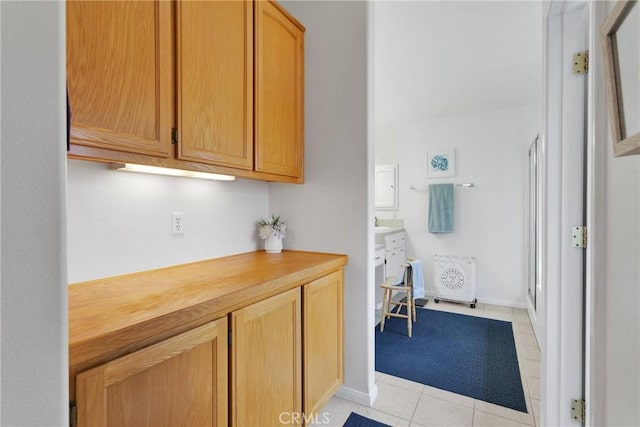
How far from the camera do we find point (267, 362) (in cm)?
125

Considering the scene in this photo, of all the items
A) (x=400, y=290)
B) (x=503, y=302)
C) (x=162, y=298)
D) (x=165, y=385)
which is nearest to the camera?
(x=165, y=385)

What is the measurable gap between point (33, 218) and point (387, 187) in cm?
430

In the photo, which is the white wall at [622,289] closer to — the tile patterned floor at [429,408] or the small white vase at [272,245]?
the tile patterned floor at [429,408]

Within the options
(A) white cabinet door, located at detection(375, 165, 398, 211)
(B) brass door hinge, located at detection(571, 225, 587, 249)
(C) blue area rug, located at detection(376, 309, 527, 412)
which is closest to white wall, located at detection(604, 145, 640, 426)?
(B) brass door hinge, located at detection(571, 225, 587, 249)

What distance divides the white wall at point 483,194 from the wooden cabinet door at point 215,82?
317 centimetres

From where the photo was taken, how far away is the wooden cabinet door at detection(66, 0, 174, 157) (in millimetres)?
936

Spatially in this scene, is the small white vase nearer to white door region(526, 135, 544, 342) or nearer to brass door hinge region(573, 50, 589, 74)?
brass door hinge region(573, 50, 589, 74)

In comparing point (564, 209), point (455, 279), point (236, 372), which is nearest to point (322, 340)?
point (236, 372)

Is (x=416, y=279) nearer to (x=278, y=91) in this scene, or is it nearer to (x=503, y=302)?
(x=503, y=302)

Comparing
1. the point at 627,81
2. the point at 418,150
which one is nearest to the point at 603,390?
the point at 627,81

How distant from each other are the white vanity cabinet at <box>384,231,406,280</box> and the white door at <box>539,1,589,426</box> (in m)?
2.10

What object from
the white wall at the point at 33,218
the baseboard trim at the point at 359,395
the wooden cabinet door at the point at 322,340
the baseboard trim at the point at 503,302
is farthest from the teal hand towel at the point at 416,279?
the white wall at the point at 33,218

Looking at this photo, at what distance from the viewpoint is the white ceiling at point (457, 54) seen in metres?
1.96

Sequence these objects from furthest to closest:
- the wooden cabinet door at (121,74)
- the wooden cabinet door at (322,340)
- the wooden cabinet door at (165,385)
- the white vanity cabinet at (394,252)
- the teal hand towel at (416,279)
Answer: the white vanity cabinet at (394,252) < the teal hand towel at (416,279) < the wooden cabinet door at (322,340) < the wooden cabinet door at (121,74) < the wooden cabinet door at (165,385)
